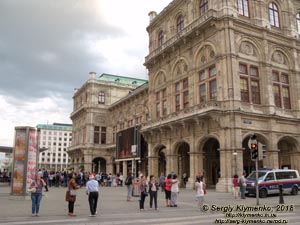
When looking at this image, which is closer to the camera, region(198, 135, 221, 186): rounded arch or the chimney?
region(198, 135, 221, 186): rounded arch

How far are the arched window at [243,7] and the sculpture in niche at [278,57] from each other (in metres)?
4.93

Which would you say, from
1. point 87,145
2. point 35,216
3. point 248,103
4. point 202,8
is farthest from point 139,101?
point 35,216

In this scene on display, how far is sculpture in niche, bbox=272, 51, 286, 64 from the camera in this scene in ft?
107

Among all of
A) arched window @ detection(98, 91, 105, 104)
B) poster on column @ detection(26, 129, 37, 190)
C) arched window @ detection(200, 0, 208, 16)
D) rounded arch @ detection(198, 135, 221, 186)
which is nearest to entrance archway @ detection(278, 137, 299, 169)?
rounded arch @ detection(198, 135, 221, 186)

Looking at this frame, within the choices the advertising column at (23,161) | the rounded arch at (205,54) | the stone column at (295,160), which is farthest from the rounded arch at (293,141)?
the advertising column at (23,161)

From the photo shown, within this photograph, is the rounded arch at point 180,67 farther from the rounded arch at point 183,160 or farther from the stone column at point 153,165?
the stone column at point 153,165

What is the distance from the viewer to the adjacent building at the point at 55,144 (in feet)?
475

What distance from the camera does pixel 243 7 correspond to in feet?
105

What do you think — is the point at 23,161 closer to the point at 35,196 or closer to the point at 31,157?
the point at 31,157

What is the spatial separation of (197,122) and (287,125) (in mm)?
8897

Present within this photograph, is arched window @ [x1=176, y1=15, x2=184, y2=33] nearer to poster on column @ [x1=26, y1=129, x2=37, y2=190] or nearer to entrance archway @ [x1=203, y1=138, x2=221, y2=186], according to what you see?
entrance archway @ [x1=203, y1=138, x2=221, y2=186]

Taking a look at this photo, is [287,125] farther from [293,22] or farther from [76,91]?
[76,91]

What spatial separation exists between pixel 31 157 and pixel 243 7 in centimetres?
2439

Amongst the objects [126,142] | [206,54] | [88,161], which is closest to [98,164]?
[88,161]
